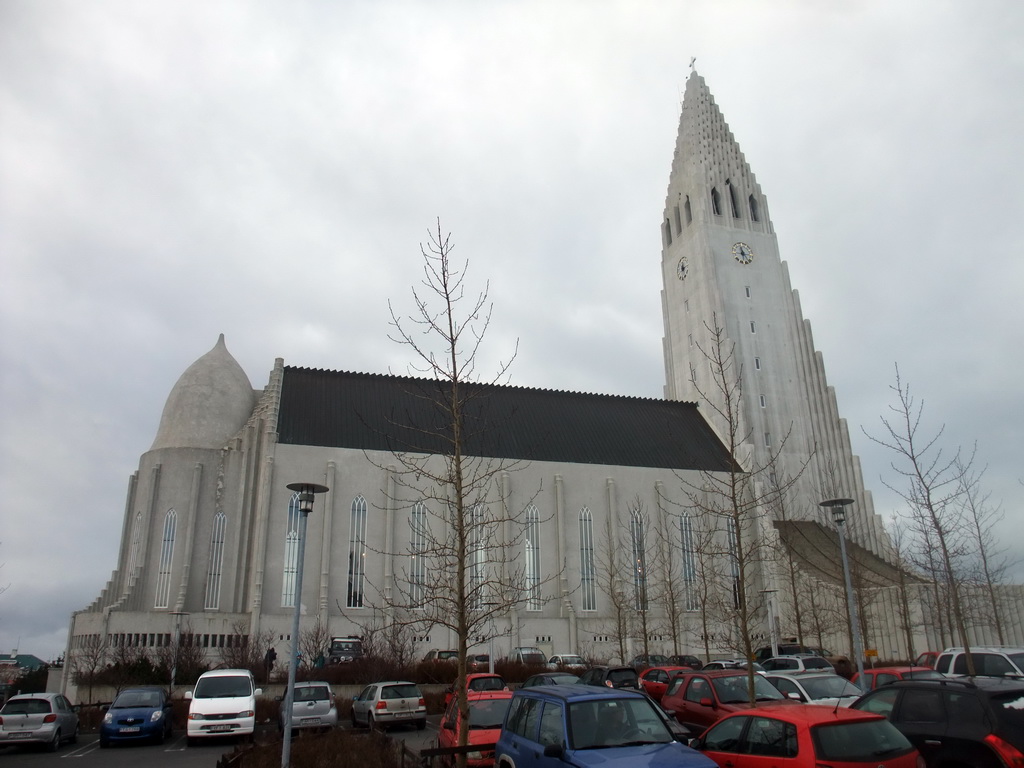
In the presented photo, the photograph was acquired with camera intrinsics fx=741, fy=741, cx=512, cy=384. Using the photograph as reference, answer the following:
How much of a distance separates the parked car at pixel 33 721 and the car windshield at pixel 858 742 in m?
17.8

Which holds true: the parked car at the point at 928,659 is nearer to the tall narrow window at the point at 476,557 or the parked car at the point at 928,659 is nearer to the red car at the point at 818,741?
the tall narrow window at the point at 476,557

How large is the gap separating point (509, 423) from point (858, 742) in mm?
39220

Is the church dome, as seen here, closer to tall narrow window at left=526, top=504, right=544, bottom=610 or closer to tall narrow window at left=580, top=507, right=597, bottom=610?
tall narrow window at left=526, top=504, right=544, bottom=610

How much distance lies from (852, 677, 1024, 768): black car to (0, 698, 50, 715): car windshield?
18.5 metres

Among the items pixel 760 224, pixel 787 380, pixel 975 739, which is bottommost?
pixel 975 739

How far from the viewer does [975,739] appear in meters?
8.88

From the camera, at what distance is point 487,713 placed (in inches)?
547

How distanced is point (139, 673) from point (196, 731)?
14.7 m

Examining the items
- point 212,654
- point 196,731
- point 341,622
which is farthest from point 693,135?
point 196,731

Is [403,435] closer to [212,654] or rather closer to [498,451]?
[498,451]

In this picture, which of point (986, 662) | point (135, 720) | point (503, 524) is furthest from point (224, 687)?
point (503, 524)

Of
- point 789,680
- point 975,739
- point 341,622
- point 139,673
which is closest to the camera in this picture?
point 975,739

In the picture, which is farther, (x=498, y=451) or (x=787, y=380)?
(x=787, y=380)

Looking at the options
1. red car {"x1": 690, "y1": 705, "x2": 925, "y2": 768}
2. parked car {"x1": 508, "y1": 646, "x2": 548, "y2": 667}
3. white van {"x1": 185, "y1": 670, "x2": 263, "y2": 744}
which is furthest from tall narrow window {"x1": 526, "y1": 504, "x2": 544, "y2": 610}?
red car {"x1": 690, "y1": 705, "x2": 925, "y2": 768}
